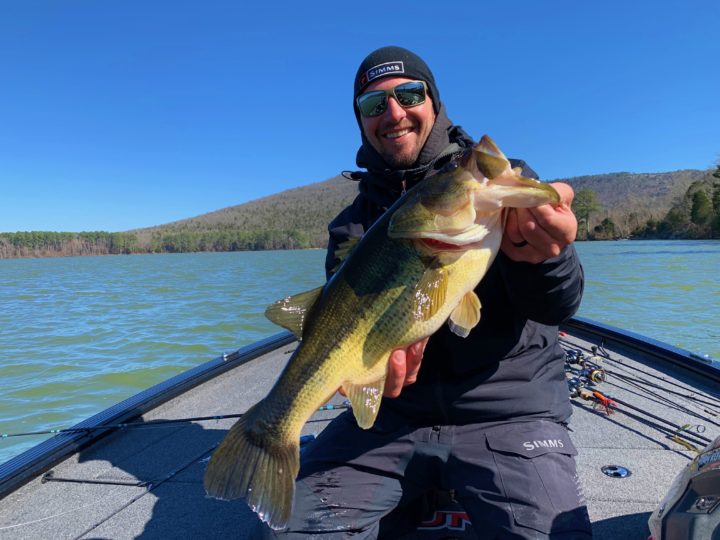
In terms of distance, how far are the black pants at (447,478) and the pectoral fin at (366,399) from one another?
0.63m

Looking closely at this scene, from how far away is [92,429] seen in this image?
413 cm

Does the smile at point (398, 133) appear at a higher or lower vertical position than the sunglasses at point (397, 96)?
lower

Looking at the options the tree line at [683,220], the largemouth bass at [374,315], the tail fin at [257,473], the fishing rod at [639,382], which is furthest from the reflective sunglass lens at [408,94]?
the tree line at [683,220]

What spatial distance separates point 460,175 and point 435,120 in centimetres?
167

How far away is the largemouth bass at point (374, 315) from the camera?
2.08m

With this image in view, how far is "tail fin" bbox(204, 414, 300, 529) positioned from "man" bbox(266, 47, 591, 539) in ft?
1.25

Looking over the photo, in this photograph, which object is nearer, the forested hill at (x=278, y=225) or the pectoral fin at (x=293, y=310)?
the pectoral fin at (x=293, y=310)

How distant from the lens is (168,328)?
49.2 feet

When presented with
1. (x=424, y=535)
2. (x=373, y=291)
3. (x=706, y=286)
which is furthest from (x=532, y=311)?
(x=706, y=286)

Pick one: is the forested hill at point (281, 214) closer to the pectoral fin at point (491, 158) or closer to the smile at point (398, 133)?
the smile at point (398, 133)

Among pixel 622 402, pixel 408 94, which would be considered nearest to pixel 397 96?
pixel 408 94

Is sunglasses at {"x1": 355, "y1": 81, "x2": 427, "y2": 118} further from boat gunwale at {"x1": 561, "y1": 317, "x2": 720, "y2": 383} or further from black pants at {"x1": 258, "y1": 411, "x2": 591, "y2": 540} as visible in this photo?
boat gunwale at {"x1": 561, "y1": 317, "x2": 720, "y2": 383}

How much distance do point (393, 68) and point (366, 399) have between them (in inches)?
99.4

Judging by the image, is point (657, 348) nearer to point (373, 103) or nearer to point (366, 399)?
point (373, 103)
